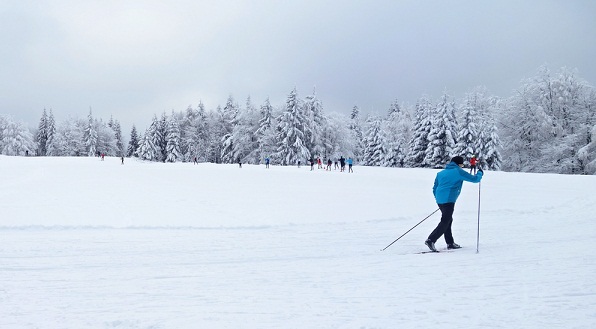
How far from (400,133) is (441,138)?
19.1m

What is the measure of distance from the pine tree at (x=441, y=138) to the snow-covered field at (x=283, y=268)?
39.1 meters

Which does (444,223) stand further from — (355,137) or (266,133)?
(355,137)

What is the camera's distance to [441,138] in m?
53.7

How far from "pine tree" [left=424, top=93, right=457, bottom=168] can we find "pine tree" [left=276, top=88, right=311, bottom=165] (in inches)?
683

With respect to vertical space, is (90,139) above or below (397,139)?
above

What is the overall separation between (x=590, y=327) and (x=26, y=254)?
8.82 meters

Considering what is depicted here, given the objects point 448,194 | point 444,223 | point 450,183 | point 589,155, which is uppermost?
point 589,155

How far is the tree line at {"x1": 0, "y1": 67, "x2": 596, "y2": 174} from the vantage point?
1708 inches

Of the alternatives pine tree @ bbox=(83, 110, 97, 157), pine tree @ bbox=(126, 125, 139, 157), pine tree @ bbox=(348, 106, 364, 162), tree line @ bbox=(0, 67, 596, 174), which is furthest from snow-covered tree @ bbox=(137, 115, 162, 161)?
pine tree @ bbox=(348, 106, 364, 162)

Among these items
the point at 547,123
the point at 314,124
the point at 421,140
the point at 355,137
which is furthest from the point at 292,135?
the point at 547,123

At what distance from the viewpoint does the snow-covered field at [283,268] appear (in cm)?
437

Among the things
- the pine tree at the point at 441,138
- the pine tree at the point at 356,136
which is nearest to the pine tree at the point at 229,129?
the pine tree at the point at 356,136

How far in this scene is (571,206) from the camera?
14867 mm

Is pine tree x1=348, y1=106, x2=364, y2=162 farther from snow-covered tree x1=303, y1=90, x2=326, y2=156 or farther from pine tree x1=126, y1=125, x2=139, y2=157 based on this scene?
pine tree x1=126, y1=125, x2=139, y2=157
